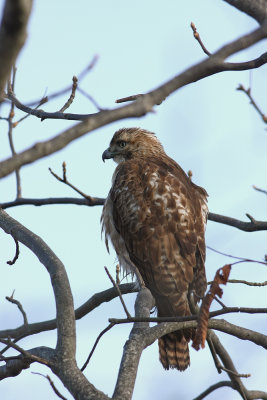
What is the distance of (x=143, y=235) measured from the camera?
20.8 ft

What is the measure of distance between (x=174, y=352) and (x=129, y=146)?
2930 mm

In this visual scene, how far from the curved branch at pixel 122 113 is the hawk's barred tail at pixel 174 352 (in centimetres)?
401

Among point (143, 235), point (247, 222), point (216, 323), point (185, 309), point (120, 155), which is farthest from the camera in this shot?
point (120, 155)

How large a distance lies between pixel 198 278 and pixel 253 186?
85.4 inches

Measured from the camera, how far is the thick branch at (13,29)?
169 cm

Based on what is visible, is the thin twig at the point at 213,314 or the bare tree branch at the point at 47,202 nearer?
the thin twig at the point at 213,314

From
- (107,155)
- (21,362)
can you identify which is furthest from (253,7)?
(107,155)

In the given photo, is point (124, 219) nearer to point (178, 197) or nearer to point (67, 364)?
point (178, 197)

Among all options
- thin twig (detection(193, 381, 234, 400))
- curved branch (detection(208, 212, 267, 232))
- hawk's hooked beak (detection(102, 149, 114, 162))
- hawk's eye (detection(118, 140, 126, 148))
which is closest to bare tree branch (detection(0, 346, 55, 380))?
thin twig (detection(193, 381, 234, 400))

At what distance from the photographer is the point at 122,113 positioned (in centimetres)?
201

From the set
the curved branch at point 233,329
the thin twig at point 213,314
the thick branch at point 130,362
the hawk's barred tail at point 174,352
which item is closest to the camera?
the thin twig at point 213,314

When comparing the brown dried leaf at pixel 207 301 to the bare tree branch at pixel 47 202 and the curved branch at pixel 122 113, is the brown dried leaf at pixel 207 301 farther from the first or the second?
the bare tree branch at pixel 47 202

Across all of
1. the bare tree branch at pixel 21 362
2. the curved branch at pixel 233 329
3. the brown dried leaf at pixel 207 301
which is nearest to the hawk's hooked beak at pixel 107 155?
the curved branch at pixel 233 329

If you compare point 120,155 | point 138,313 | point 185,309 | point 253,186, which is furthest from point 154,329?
point 120,155
